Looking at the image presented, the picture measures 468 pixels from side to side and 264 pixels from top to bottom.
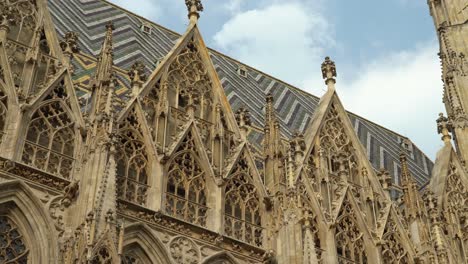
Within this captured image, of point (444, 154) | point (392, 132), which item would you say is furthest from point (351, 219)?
point (392, 132)

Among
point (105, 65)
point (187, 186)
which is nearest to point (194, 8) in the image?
point (105, 65)

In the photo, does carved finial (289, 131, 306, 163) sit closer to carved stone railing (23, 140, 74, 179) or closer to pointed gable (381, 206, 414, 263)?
pointed gable (381, 206, 414, 263)

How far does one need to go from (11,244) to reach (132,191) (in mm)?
2499

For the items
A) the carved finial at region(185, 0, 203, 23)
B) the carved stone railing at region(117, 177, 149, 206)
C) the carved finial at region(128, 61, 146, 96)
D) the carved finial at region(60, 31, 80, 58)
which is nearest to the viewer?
the carved stone railing at region(117, 177, 149, 206)

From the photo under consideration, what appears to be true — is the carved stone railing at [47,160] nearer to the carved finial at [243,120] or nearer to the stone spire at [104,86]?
the stone spire at [104,86]

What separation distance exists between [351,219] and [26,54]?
24.0 ft

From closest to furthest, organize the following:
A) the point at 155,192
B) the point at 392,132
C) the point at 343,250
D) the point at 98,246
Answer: the point at 98,246 < the point at 155,192 < the point at 343,250 < the point at 392,132

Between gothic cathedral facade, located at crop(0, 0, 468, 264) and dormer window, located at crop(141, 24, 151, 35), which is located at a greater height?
dormer window, located at crop(141, 24, 151, 35)

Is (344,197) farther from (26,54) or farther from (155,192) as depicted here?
(26,54)

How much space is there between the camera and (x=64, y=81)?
14.7 m

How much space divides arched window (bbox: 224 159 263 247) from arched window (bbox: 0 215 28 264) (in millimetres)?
3924

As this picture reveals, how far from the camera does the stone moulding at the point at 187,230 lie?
13.7m

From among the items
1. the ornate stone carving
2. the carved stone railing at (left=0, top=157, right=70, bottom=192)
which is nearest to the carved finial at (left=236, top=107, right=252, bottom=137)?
the ornate stone carving

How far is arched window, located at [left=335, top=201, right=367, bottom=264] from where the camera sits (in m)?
16.3
